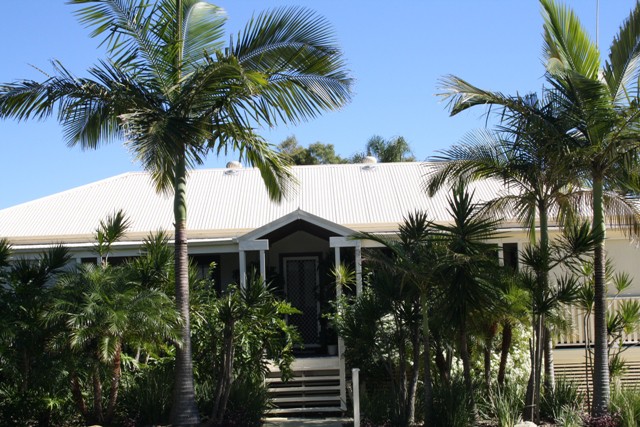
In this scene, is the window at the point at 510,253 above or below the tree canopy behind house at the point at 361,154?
below

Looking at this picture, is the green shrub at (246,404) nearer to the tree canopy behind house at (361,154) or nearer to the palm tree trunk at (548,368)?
the palm tree trunk at (548,368)

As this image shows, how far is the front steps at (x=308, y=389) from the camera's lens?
45.8 feet

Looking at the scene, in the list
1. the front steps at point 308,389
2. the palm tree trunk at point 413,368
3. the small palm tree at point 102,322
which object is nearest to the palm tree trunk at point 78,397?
the small palm tree at point 102,322

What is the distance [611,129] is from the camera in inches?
461

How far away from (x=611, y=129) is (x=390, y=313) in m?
4.48

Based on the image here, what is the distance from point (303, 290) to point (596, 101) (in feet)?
28.3

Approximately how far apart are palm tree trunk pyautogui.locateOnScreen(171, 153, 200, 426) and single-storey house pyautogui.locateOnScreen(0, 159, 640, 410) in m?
3.24

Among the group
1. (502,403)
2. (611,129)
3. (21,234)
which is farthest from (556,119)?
(21,234)

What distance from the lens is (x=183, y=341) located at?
11320 mm

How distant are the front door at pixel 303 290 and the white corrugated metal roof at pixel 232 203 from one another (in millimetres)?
1180

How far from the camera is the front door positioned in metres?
17.6

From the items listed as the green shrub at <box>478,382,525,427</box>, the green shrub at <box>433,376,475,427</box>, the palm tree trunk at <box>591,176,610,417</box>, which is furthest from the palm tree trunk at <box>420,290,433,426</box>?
the palm tree trunk at <box>591,176,610,417</box>

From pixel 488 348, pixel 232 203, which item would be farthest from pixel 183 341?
pixel 232 203

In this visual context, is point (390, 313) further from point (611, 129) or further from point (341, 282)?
point (611, 129)
